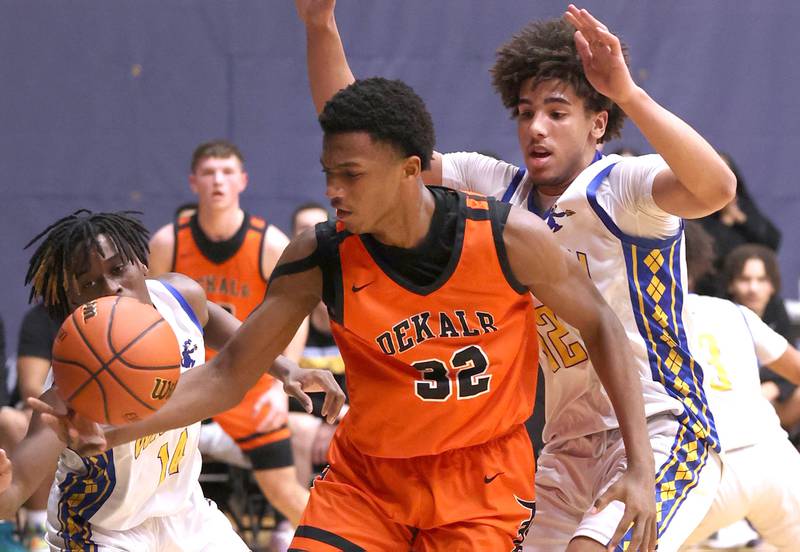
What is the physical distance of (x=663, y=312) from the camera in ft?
12.7

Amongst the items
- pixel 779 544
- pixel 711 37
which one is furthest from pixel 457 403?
pixel 711 37

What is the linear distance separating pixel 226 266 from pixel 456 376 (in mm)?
4312

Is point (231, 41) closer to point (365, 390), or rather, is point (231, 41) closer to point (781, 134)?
point (781, 134)

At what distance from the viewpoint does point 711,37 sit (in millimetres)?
10031

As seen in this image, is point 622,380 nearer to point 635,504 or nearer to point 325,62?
point 635,504

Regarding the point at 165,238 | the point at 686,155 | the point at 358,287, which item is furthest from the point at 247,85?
the point at 686,155

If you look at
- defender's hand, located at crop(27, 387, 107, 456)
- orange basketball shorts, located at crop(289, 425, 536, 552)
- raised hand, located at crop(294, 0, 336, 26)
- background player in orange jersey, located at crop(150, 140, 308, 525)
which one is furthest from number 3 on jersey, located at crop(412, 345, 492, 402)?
background player in orange jersey, located at crop(150, 140, 308, 525)

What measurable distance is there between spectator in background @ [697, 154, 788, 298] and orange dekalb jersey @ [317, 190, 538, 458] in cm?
523

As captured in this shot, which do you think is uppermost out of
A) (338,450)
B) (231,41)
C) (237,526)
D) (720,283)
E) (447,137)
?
(231,41)

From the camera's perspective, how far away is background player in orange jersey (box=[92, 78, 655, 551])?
11.2 feet

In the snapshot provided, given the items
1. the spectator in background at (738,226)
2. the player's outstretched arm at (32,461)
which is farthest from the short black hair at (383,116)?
the spectator in background at (738,226)

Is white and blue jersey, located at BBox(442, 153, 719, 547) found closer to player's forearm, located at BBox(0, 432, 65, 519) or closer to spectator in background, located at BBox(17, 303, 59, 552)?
player's forearm, located at BBox(0, 432, 65, 519)

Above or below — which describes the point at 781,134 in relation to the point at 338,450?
above

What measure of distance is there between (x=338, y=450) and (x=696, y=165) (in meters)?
Result: 1.36
